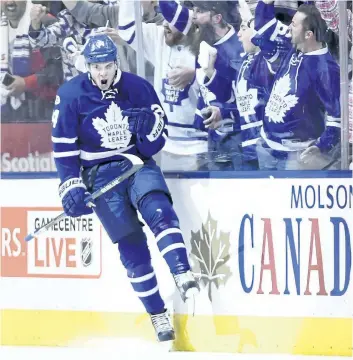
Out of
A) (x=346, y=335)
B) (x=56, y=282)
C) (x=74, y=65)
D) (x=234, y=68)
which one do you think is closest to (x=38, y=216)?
(x=56, y=282)

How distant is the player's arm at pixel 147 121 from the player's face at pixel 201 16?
15.2 inches

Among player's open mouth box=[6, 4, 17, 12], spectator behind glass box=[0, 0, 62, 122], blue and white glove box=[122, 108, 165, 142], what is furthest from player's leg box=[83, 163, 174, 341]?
player's open mouth box=[6, 4, 17, 12]

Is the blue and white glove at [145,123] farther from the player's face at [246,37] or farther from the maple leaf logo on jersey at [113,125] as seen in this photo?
the player's face at [246,37]

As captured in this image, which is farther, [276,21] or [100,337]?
[100,337]

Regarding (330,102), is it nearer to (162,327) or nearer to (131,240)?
(131,240)

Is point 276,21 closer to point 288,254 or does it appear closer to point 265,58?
point 265,58

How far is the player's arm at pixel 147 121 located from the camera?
20.3ft

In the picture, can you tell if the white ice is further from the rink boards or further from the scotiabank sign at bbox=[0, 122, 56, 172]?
the scotiabank sign at bbox=[0, 122, 56, 172]

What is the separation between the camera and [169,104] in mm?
6367

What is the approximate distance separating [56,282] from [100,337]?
36cm

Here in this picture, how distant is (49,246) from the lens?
6652 mm


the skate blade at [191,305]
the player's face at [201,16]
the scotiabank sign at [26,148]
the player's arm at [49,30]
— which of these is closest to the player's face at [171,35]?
the player's face at [201,16]

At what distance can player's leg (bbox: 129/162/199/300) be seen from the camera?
6148 millimetres

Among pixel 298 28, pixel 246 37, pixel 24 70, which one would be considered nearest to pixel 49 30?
pixel 24 70
